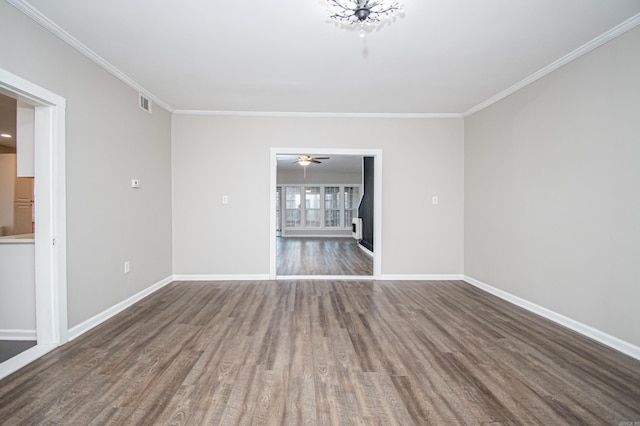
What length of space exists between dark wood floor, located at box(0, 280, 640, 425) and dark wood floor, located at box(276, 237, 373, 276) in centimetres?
196

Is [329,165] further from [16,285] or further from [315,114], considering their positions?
[16,285]

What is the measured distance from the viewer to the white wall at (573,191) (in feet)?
7.66

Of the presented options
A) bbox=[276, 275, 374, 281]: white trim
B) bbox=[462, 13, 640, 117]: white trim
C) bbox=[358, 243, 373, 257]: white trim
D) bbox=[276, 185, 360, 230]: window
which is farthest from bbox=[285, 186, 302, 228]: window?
bbox=[462, 13, 640, 117]: white trim

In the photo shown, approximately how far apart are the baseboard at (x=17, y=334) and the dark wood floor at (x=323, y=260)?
10.3 ft

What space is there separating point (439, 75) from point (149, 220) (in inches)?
156

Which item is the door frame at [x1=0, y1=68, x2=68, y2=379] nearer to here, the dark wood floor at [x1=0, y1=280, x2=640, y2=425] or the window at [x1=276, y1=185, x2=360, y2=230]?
the dark wood floor at [x1=0, y1=280, x2=640, y2=425]

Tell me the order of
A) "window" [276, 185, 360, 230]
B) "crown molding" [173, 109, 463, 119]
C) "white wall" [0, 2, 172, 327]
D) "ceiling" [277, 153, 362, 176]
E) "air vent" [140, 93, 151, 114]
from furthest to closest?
"window" [276, 185, 360, 230] → "ceiling" [277, 153, 362, 176] → "crown molding" [173, 109, 463, 119] → "air vent" [140, 93, 151, 114] → "white wall" [0, 2, 172, 327]

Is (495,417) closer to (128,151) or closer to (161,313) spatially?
(161,313)

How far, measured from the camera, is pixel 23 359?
2.15m

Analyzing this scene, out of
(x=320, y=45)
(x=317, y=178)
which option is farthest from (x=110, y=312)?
(x=317, y=178)

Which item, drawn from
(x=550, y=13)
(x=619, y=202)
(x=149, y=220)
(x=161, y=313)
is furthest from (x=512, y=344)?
(x=149, y=220)

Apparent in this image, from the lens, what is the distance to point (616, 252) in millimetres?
2410

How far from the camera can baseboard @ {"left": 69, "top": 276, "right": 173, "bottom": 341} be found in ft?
8.58

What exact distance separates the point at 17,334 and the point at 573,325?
5.02m
